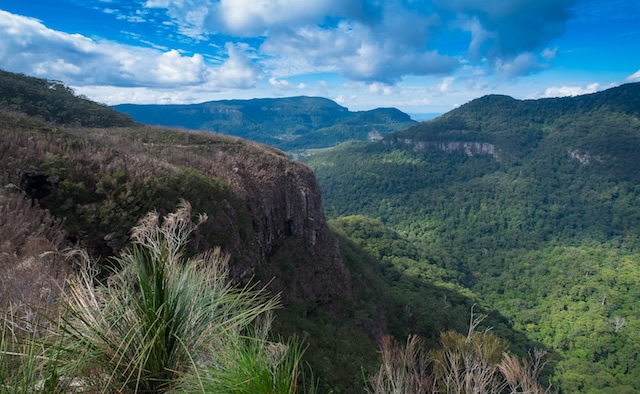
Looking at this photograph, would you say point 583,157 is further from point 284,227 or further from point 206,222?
point 206,222

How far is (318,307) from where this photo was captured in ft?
59.3

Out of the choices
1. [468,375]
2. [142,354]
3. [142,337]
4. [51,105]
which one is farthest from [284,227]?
[51,105]

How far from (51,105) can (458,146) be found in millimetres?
134675

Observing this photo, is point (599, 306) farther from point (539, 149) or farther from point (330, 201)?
point (539, 149)

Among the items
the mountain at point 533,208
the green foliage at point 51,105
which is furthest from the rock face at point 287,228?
the mountain at point 533,208

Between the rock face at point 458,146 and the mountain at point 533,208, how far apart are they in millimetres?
421

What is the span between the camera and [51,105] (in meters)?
23.1

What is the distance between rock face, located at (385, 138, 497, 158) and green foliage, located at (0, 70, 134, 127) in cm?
12452

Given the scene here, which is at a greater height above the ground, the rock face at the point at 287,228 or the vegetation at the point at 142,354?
the vegetation at the point at 142,354

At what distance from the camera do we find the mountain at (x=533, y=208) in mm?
41906

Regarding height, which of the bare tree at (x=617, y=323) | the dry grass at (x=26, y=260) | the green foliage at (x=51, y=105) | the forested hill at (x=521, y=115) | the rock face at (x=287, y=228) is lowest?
the bare tree at (x=617, y=323)

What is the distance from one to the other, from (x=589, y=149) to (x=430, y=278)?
94.3 m

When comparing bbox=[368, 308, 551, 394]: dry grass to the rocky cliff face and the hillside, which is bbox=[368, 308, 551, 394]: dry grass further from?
the rocky cliff face

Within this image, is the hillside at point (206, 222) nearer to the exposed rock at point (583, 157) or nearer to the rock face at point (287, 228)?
the rock face at point (287, 228)
